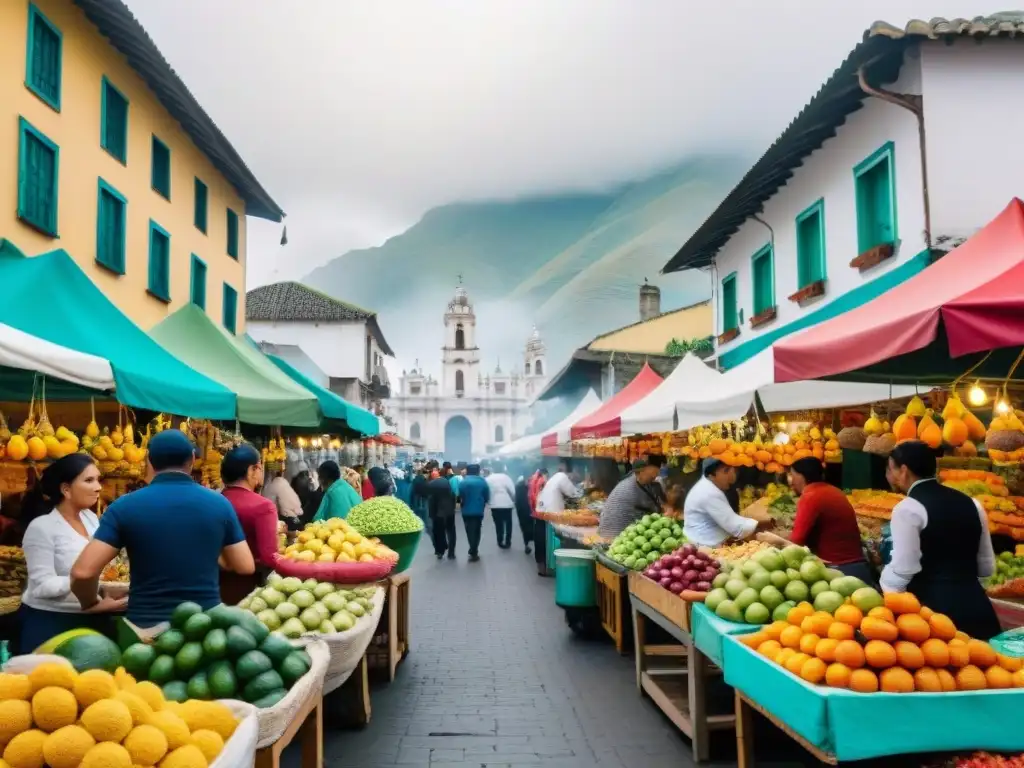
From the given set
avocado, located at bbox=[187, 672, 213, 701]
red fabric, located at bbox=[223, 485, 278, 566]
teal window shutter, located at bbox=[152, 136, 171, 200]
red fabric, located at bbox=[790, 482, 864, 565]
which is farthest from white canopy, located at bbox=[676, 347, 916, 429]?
teal window shutter, located at bbox=[152, 136, 171, 200]

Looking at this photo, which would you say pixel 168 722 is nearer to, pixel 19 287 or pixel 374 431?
pixel 19 287

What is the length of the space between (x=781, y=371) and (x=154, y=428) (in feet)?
23.8

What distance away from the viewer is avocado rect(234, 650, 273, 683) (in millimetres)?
3508

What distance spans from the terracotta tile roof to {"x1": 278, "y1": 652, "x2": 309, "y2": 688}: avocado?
9.31 m

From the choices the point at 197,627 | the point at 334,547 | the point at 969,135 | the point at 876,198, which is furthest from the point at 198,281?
the point at 197,627

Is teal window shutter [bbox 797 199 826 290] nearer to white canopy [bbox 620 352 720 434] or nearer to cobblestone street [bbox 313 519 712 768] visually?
white canopy [bbox 620 352 720 434]

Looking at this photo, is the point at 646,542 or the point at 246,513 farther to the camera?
the point at 646,542

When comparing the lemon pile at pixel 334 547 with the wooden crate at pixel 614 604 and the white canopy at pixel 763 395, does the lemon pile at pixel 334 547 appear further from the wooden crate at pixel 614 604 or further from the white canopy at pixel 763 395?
the white canopy at pixel 763 395

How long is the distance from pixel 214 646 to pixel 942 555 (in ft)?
12.4

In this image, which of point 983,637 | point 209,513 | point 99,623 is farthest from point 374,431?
point 983,637

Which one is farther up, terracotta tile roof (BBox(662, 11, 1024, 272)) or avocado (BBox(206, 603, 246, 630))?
terracotta tile roof (BBox(662, 11, 1024, 272))

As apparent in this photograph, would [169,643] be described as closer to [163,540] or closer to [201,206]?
[163,540]

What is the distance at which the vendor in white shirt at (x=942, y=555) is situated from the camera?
14.6 ft

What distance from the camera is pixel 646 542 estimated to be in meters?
7.65
